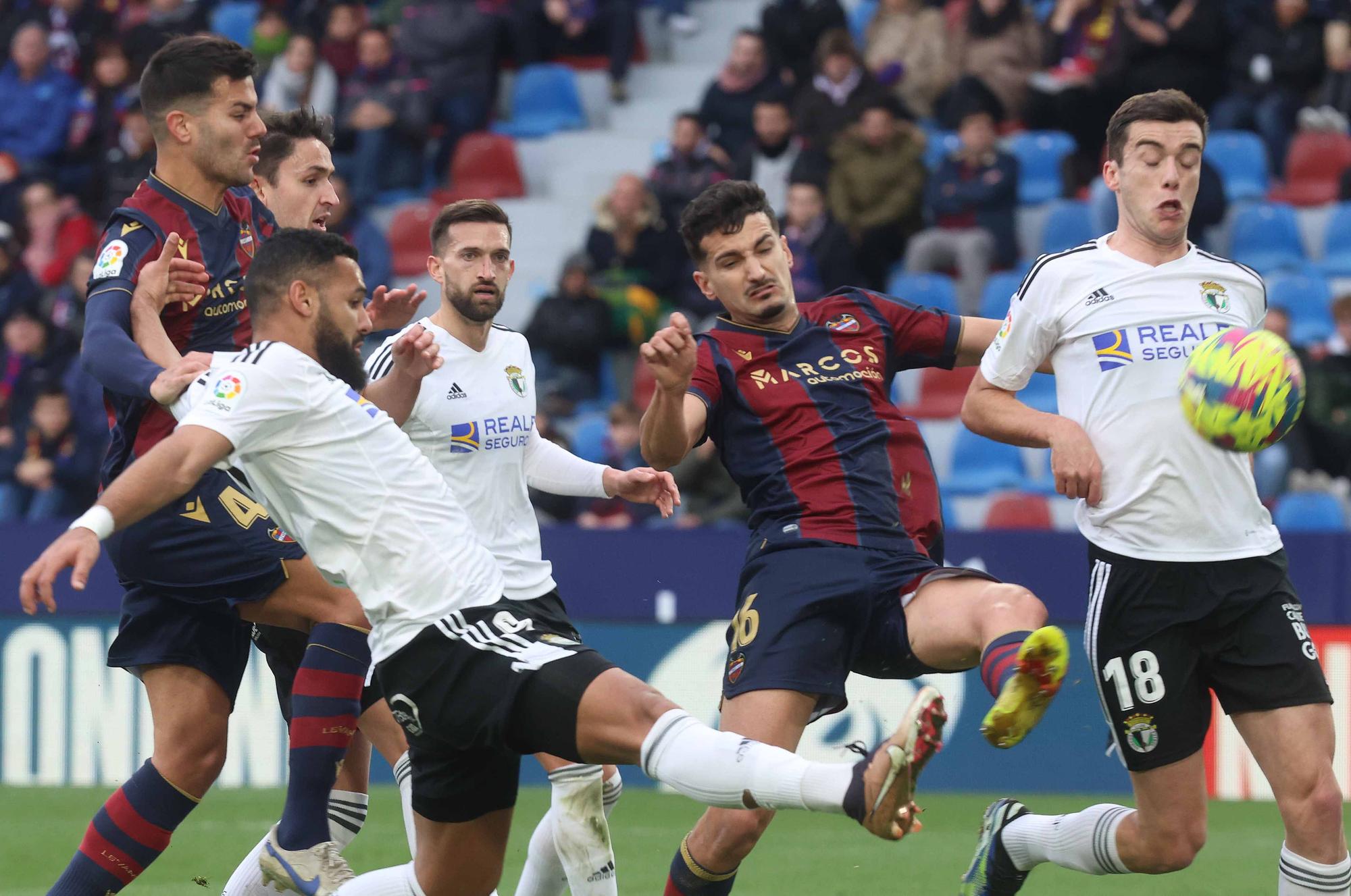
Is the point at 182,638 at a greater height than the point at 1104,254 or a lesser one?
lesser

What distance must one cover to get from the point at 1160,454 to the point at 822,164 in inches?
316

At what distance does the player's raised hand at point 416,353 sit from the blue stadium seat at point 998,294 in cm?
769

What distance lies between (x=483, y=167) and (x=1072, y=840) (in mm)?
10824

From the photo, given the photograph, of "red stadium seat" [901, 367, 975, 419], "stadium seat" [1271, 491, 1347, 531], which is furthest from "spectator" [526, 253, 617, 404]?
"stadium seat" [1271, 491, 1347, 531]

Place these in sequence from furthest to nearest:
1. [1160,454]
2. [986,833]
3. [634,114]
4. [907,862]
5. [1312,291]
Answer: [634,114], [1312,291], [907,862], [986,833], [1160,454]

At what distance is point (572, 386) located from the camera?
12953mm

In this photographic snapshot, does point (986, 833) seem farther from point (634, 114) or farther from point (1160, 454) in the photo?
point (634, 114)

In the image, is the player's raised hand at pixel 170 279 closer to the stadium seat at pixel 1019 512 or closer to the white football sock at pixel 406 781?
the white football sock at pixel 406 781

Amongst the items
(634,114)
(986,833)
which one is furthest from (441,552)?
(634,114)

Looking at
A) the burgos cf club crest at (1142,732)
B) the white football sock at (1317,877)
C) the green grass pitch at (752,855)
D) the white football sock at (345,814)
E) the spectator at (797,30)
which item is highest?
the spectator at (797,30)

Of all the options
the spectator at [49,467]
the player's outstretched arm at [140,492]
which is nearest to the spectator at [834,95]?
the spectator at [49,467]

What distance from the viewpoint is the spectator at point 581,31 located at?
51.7 ft

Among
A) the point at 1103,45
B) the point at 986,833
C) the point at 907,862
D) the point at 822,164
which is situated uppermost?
the point at 1103,45

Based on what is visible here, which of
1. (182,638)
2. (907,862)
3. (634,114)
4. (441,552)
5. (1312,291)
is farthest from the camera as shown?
(634,114)
